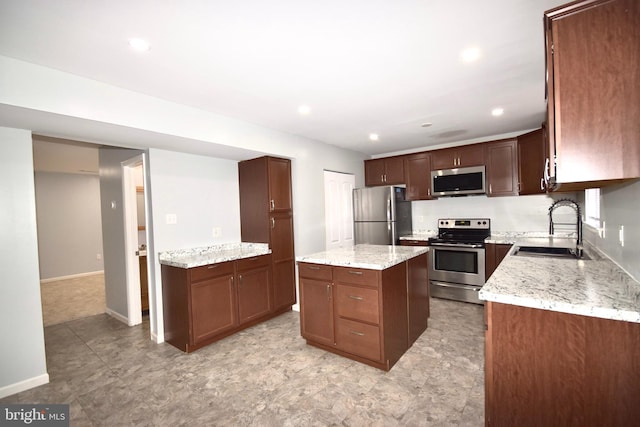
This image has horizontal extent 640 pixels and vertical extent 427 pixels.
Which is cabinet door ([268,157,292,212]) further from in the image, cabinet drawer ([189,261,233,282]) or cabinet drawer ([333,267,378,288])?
cabinet drawer ([333,267,378,288])

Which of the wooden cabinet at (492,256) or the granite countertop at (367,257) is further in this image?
the wooden cabinet at (492,256)

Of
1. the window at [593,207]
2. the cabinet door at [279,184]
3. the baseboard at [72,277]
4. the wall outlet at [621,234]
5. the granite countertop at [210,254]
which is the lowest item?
the baseboard at [72,277]

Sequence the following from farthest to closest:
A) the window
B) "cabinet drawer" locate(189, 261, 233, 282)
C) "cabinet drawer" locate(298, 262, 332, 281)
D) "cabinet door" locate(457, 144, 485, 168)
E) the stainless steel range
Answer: "cabinet door" locate(457, 144, 485, 168) → the stainless steel range → "cabinet drawer" locate(189, 261, 233, 282) → "cabinet drawer" locate(298, 262, 332, 281) → the window

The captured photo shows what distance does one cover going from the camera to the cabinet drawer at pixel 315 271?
2584 mm

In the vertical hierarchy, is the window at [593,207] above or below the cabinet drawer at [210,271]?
above

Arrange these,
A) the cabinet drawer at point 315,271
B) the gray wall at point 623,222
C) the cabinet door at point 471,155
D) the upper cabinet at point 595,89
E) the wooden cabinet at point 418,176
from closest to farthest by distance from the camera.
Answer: the upper cabinet at point 595,89
the gray wall at point 623,222
the cabinet drawer at point 315,271
the cabinet door at point 471,155
the wooden cabinet at point 418,176

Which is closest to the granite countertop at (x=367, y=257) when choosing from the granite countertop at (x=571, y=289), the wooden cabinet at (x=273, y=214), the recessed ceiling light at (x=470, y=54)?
the granite countertop at (x=571, y=289)

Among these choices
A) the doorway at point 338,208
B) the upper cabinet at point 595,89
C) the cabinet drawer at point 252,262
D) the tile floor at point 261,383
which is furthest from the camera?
the doorway at point 338,208

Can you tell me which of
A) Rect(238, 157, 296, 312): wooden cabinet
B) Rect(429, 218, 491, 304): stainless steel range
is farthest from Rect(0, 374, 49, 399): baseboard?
Rect(429, 218, 491, 304): stainless steel range

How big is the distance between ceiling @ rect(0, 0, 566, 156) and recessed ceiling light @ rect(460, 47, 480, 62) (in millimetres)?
28

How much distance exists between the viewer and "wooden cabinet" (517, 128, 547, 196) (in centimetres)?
360

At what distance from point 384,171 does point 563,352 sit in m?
4.02

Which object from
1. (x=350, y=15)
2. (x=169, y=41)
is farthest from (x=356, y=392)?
(x=169, y=41)

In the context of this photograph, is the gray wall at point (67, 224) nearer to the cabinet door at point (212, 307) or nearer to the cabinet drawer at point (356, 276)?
the cabinet door at point (212, 307)
